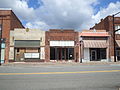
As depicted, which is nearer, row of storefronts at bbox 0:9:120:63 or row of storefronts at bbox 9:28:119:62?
row of storefronts at bbox 0:9:120:63

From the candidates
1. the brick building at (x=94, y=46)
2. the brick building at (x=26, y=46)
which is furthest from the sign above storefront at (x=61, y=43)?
the brick building at (x=94, y=46)

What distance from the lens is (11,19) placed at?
32562 millimetres

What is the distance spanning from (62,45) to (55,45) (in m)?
1.31

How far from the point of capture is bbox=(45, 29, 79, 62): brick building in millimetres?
31812

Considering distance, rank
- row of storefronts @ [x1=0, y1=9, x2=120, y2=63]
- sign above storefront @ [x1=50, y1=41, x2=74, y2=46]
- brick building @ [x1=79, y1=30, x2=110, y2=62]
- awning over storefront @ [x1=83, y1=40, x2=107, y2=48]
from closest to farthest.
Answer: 1. row of storefronts @ [x1=0, y1=9, x2=120, y2=63]
2. sign above storefront @ [x1=50, y1=41, x2=74, y2=46]
3. awning over storefront @ [x1=83, y1=40, x2=107, y2=48]
4. brick building @ [x1=79, y1=30, x2=110, y2=62]

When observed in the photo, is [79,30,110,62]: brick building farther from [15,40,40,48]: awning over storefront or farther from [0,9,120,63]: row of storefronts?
[15,40,40,48]: awning over storefront

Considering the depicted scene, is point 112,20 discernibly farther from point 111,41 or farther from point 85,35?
point 85,35

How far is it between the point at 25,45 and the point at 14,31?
3.36 m

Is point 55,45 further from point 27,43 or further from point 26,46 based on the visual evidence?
point 26,46

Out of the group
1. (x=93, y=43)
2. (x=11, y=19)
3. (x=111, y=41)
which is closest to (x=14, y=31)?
(x=11, y=19)

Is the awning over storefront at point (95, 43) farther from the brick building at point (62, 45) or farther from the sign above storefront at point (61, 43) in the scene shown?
the sign above storefront at point (61, 43)

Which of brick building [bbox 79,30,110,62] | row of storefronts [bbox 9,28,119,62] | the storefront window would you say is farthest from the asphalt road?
brick building [bbox 79,30,110,62]

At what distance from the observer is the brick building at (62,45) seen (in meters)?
31.8

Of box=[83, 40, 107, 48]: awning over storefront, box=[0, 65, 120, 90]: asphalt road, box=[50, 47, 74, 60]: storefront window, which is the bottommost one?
box=[0, 65, 120, 90]: asphalt road
